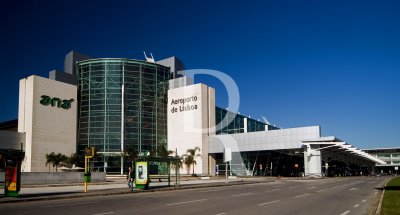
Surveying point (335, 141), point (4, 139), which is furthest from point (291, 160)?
point (4, 139)

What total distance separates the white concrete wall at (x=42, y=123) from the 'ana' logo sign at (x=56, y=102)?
1.83 ft

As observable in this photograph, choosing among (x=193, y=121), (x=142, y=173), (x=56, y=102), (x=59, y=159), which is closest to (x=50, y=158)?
(x=59, y=159)

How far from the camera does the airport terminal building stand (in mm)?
73438

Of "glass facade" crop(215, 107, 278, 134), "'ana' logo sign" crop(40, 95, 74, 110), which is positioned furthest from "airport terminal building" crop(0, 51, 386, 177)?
"glass facade" crop(215, 107, 278, 134)

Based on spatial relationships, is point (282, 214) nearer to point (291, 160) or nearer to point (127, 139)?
point (127, 139)

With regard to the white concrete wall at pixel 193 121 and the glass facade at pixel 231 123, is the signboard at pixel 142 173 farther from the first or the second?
the glass facade at pixel 231 123

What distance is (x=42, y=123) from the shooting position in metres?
72.4

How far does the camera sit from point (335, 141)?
73562mm

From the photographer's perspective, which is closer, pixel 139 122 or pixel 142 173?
pixel 142 173

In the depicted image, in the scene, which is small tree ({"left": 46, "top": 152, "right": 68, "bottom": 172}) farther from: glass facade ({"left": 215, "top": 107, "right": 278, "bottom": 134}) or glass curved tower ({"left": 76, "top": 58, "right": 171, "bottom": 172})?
glass facade ({"left": 215, "top": 107, "right": 278, "bottom": 134})

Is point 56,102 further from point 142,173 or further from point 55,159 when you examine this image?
point 142,173

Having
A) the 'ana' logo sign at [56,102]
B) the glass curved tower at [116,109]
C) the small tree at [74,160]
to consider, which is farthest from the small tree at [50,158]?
the glass curved tower at [116,109]

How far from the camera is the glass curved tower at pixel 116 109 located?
269 ft

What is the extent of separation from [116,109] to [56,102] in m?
12.1
